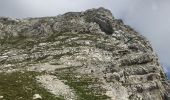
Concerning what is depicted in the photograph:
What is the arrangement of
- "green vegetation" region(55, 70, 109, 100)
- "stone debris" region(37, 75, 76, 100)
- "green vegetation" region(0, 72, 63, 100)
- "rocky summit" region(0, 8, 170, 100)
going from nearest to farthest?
"green vegetation" region(0, 72, 63, 100) → "stone debris" region(37, 75, 76, 100) → "green vegetation" region(55, 70, 109, 100) → "rocky summit" region(0, 8, 170, 100)

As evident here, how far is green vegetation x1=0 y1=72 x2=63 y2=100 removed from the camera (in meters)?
58.3

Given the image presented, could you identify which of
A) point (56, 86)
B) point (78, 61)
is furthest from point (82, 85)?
point (78, 61)

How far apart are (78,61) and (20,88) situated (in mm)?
36935

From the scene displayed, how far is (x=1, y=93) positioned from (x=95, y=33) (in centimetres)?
8800

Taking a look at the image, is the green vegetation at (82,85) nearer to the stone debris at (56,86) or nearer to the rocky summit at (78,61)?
the rocky summit at (78,61)

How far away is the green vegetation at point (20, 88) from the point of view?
5833cm

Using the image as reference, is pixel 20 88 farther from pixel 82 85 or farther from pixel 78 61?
pixel 78 61

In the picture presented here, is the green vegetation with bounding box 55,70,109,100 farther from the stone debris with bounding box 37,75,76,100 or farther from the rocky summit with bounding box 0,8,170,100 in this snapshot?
the stone debris with bounding box 37,75,76,100

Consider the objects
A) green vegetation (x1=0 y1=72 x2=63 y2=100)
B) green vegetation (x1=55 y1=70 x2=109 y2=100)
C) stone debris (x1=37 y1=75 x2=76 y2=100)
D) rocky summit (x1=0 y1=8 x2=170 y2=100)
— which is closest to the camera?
green vegetation (x1=0 y1=72 x2=63 y2=100)

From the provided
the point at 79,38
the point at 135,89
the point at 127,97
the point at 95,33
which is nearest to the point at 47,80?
the point at 127,97

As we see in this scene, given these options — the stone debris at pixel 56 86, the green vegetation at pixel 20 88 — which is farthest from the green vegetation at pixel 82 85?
the green vegetation at pixel 20 88

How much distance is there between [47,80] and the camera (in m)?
75.6

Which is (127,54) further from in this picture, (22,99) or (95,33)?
(22,99)

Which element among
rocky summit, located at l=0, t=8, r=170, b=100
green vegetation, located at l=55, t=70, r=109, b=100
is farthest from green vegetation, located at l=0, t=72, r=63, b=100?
green vegetation, located at l=55, t=70, r=109, b=100
